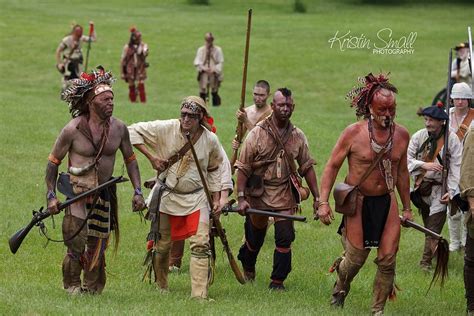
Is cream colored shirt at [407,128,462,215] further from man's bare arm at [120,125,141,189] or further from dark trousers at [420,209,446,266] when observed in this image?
man's bare arm at [120,125,141,189]

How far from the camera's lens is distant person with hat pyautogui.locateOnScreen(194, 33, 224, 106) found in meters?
29.2

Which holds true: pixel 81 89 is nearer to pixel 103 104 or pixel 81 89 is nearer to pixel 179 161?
pixel 103 104

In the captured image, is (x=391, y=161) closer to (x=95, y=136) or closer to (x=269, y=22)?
(x=95, y=136)

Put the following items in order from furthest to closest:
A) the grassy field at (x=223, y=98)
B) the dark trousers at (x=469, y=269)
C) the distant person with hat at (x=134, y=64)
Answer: the distant person with hat at (x=134, y=64)
the grassy field at (x=223, y=98)
the dark trousers at (x=469, y=269)

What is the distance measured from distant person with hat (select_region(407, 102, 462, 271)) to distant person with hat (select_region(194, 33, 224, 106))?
1642 cm

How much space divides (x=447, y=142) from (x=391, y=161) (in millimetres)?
2043

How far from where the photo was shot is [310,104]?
33969mm

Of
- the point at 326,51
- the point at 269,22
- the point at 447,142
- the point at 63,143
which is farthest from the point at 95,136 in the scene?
the point at 269,22

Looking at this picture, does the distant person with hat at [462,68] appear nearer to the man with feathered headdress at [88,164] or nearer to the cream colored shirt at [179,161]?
the cream colored shirt at [179,161]

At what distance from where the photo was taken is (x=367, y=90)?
10.3 metres

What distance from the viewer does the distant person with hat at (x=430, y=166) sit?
12273 mm

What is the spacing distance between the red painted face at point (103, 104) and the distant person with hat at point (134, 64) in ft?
63.6

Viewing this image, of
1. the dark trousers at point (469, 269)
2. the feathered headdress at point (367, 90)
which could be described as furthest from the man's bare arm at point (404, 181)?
the dark trousers at point (469, 269)

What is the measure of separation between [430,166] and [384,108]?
273cm
